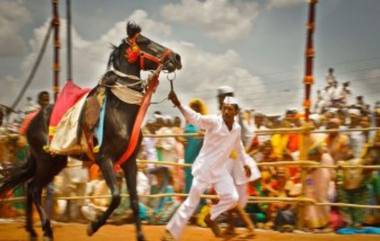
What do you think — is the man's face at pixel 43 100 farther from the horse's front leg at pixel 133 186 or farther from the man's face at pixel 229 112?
the man's face at pixel 229 112

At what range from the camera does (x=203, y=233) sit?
8.26 metres

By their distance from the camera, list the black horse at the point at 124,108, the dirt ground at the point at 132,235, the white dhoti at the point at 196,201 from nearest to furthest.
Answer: the black horse at the point at 124,108
the white dhoti at the point at 196,201
the dirt ground at the point at 132,235

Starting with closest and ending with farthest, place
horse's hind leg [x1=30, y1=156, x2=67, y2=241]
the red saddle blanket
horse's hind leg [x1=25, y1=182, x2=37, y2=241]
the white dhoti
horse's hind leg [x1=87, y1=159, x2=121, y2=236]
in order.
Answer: horse's hind leg [x1=87, y1=159, x2=121, y2=236]
the white dhoti
the red saddle blanket
horse's hind leg [x1=30, y1=156, x2=67, y2=241]
horse's hind leg [x1=25, y1=182, x2=37, y2=241]

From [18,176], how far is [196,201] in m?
2.71

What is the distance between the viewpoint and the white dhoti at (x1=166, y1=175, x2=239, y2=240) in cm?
680

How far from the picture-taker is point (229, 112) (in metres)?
6.93

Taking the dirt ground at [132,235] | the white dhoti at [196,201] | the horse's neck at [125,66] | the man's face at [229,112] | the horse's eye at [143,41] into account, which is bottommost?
the dirt ground at [132,235]

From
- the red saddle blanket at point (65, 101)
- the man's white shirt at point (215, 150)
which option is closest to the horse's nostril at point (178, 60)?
the man's white shirt at point (215, 150)

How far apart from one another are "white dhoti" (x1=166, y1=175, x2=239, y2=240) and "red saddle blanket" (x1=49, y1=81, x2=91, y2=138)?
5.83 feet

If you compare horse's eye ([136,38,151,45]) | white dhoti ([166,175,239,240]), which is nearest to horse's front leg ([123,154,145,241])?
white dhoti ([166,175,239,240])

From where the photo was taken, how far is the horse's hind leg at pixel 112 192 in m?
6.50

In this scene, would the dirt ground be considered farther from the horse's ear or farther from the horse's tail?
the horse's ear

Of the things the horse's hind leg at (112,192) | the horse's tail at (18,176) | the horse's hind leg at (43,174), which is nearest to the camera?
the horse's hind leg at (112,192)

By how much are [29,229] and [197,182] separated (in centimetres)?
246
